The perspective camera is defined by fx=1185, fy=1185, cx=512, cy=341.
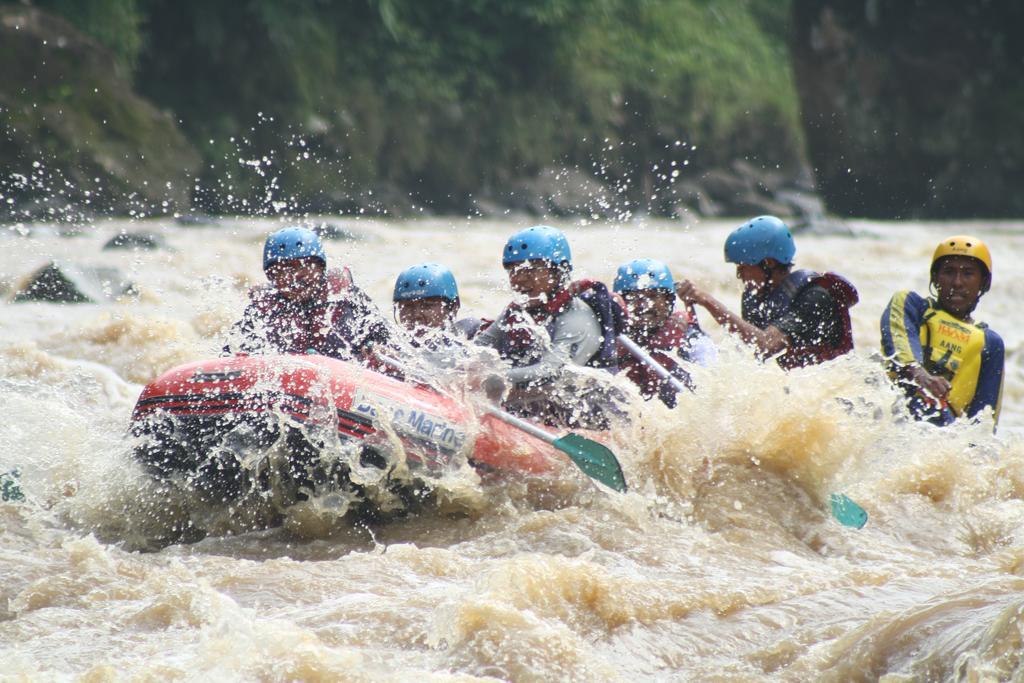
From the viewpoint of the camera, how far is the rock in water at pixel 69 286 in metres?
10.5

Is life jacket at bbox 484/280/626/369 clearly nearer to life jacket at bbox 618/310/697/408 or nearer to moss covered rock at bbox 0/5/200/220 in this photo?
life jacket at bbox 618/310/697/408

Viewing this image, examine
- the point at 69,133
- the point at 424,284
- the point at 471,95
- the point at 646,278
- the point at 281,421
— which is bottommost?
the point at 281,421

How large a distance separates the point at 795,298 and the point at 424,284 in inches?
79.6

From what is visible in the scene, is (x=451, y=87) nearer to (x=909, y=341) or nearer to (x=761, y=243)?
(x=761, y=243)

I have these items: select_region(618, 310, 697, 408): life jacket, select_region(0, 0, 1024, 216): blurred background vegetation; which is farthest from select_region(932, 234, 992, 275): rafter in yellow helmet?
select_region(0, 0, 1024, 216): blurred background vegetation

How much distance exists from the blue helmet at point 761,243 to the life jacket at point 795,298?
145mm

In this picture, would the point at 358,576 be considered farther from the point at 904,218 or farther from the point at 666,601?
the point at 904,218

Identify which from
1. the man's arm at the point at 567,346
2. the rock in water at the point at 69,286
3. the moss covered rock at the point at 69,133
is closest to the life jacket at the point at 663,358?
the man's arm at the point at 567,346

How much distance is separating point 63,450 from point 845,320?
3.96 meters

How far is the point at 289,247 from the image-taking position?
5.72 meters

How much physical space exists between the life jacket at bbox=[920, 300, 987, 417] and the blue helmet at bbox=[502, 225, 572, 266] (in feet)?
6.81

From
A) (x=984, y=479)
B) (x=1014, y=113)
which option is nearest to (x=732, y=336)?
(x=984, y=479)

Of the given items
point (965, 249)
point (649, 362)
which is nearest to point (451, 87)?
point (649, 362)

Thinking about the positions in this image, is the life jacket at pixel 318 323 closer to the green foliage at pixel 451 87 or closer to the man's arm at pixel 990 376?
the man's arm at pixel 990 376
